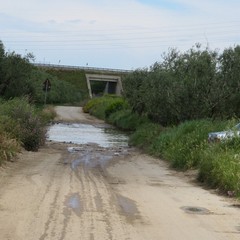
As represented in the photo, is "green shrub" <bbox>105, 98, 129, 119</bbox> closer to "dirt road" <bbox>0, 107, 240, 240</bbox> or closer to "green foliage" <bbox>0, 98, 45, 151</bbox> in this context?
"green foliage" <bbox>0, 98, 45, 151</bbox>

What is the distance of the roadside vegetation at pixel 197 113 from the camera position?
541 inches

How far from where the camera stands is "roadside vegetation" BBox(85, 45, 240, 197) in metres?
13.7

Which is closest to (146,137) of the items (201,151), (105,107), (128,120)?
(201,151)

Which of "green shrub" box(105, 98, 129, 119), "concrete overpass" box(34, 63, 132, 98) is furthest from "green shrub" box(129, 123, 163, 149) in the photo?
"concrete overpass" box(34, 63, 132, 98)

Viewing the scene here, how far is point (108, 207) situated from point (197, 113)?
57.0 feet

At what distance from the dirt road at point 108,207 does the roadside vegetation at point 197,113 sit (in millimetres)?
804

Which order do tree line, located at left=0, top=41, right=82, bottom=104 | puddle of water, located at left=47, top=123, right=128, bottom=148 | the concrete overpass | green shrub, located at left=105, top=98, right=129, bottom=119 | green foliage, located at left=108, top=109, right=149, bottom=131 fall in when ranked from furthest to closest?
the concrete overpass, green shrub, located at left=105, top=98, right=129, bottom=119, green foliage, located at left=108, top=109, right=149, bottom=131, tree line, located at left=0, top=41, right=82, bottom=104, puddle of water, located at left=47, top=123, right=128, bottom=148

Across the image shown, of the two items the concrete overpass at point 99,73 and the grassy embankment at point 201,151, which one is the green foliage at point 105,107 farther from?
the concrete overpass at point 99,73

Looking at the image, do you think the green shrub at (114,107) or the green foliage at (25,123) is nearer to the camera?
the green foliage at (25,123)

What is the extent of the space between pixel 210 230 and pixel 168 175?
7680 millimetres

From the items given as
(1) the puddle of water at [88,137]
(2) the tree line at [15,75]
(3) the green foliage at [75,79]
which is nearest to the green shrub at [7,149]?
(1) the puddle of water at [88,137]

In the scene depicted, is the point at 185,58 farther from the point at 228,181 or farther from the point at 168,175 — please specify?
the point at 228,181

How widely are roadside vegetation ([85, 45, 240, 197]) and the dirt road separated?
804 mm

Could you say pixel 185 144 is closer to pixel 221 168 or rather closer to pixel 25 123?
pixel 221 168
